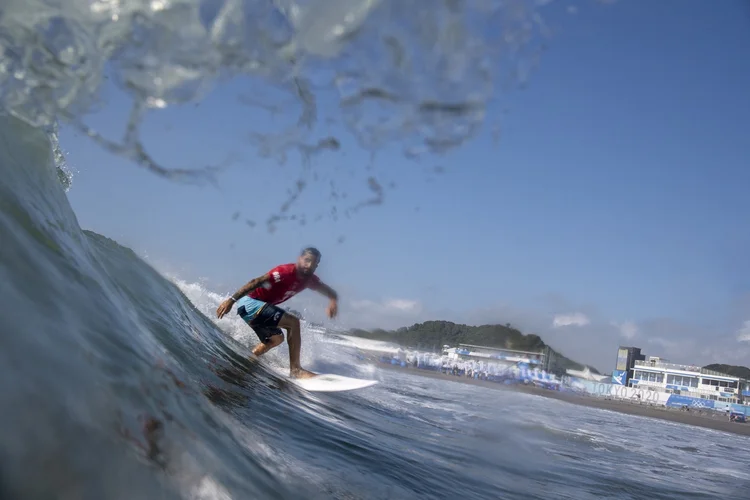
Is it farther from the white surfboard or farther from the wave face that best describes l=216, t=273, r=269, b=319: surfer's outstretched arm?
the white surfboard

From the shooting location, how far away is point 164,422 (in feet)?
6.36

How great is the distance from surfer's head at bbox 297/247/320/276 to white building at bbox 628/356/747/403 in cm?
5415

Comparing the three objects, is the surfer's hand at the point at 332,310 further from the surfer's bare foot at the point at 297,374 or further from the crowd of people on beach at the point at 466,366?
the crowd of people on beach at the point at 466,366

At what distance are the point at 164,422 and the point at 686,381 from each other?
64.4 m

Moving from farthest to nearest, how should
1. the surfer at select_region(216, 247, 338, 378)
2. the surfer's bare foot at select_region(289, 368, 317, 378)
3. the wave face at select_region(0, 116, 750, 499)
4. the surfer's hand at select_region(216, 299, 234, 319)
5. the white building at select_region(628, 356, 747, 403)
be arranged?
the white building at select_region(628, 356, 747, 403) < the surfer's bare foot at select_region(289, 368, 317, 378) < the surfer at select_region(216, 247, 338, 378) < the surfer's hand at select_region(216, 299, 234, 319) < the wave face at select_region(0, 116, 750, 499)

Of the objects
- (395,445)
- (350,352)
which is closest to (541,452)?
(395,445)

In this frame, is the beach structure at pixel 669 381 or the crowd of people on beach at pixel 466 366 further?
the beach structure at pixel 669 381

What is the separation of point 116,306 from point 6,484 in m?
1.89

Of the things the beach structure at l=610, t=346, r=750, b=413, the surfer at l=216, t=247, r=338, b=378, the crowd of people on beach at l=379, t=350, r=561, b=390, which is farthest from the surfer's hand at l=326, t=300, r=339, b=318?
the beach structure at l=610, t=346, r=750, b=413

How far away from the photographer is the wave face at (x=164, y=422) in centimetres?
145

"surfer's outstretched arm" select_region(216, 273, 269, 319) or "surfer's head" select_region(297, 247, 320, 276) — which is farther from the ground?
"surfer's head" select_region(297, 247, 320, 276)

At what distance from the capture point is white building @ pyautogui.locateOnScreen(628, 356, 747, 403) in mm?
52219

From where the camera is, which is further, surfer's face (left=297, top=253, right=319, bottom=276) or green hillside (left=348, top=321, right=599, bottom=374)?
green hillside (left=348, top=321, right=599, bottom=374)

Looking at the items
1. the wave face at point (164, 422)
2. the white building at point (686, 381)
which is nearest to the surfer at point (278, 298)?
the wave face at point (164, 422)
